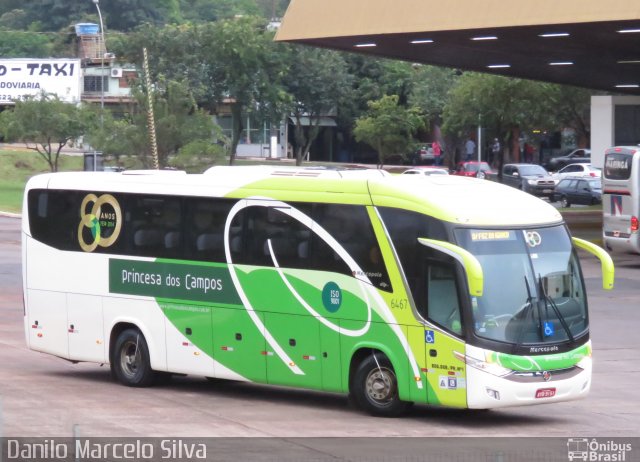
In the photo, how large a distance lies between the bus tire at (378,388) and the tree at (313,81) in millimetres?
65276

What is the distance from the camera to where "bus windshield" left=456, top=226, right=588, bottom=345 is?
12328mm

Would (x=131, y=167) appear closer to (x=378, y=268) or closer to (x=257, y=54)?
(x=257, y=54)

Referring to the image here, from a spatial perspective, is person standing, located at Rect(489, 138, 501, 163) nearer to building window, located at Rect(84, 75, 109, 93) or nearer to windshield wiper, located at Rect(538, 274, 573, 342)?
building window, located at Rect(84, 75, 109, 93)

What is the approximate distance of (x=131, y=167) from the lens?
5088 centimetres

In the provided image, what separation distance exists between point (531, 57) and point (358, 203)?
28.4m

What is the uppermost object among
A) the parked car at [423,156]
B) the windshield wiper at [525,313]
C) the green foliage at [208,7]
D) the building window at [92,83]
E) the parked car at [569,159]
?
the green foliage at [208,7]

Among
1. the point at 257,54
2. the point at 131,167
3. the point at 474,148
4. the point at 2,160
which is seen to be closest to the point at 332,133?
the point at 474,148

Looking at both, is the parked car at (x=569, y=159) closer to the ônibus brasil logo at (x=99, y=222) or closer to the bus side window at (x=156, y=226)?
the ônibus brasil logo at (x=99, y=222)

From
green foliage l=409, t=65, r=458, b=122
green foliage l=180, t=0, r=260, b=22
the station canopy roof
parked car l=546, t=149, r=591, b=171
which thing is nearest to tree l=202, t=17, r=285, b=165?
green foliage l=409, t=65, r=458, b=122

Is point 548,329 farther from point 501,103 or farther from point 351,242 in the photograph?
point 501,103

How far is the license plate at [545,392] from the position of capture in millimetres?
12359

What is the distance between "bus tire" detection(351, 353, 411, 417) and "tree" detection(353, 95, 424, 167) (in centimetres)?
5511

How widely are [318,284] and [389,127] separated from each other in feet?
182

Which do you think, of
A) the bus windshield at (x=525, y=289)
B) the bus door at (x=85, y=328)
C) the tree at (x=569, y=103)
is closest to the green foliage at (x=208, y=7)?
the tree at (x=569, y=103)
